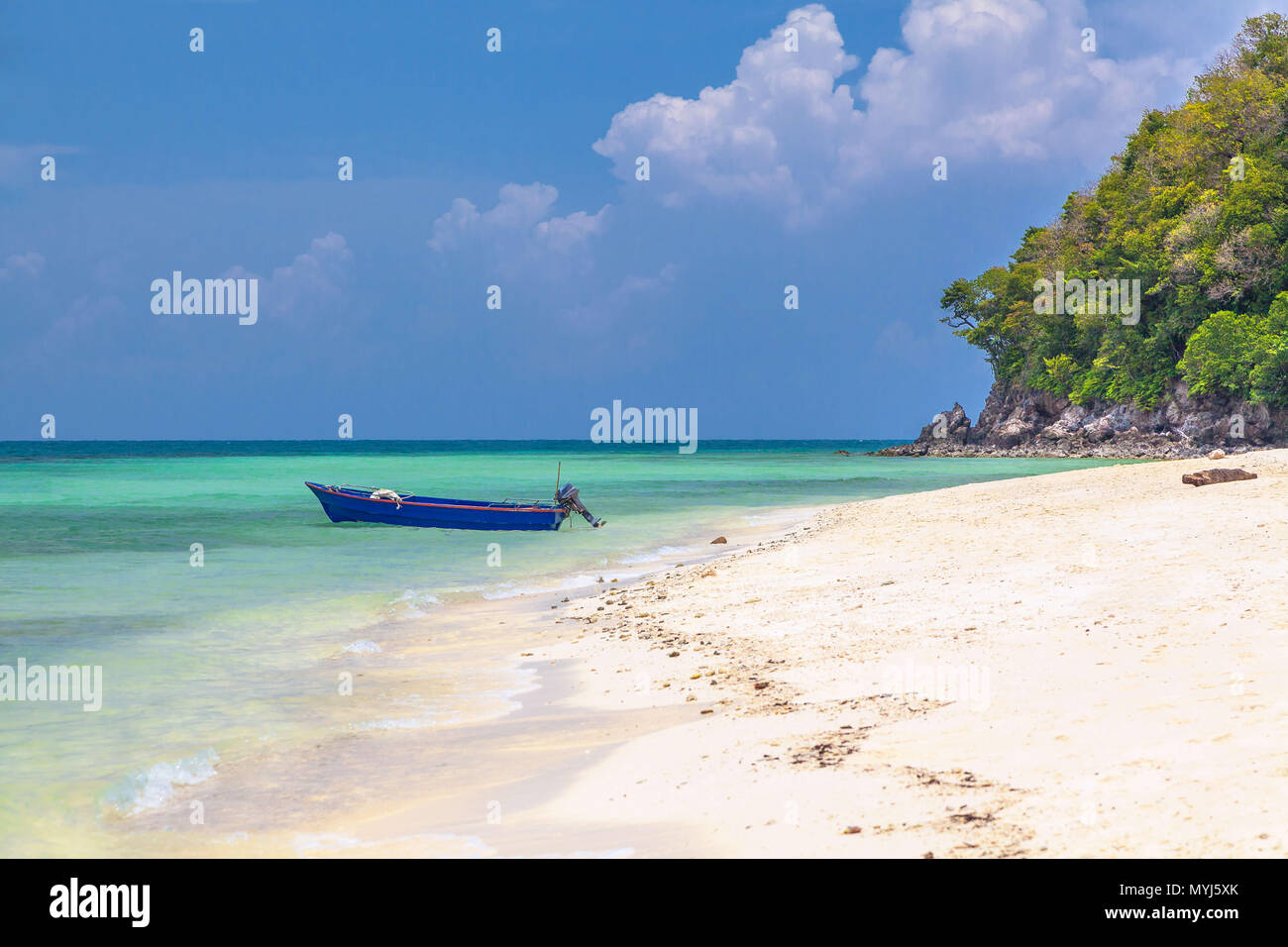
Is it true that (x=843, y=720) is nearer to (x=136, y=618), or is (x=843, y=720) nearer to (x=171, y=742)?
(x=171, y=742)

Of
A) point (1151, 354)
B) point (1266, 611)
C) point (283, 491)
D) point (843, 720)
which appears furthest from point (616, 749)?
point (1151, 354)

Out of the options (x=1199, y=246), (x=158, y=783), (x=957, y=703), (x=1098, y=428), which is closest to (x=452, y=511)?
(x=158, y=783)

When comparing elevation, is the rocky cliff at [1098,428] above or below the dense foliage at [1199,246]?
below

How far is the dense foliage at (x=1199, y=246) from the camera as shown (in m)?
54.0

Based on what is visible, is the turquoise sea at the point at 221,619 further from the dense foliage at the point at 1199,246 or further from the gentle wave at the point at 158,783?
the dense foliage at the point at 1199,246

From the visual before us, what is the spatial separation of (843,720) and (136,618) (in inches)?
538

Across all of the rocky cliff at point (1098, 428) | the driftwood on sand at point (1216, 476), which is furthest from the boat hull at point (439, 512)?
the rocky cliff at point (1098, 428)

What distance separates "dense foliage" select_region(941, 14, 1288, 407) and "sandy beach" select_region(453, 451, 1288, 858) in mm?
48450

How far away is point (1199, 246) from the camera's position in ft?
190


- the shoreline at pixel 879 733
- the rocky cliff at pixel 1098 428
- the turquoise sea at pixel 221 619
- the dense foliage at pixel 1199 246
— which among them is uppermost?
the dense foliage at pixel 1199 246

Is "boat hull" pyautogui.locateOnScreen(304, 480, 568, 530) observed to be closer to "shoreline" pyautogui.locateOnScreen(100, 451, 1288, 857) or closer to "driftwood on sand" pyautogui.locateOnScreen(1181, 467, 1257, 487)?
"shoreline" pyautogui.locateOnScreen(100, 451, 1288, 857)

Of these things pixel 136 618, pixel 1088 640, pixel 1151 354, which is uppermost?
pixel 1151 354
